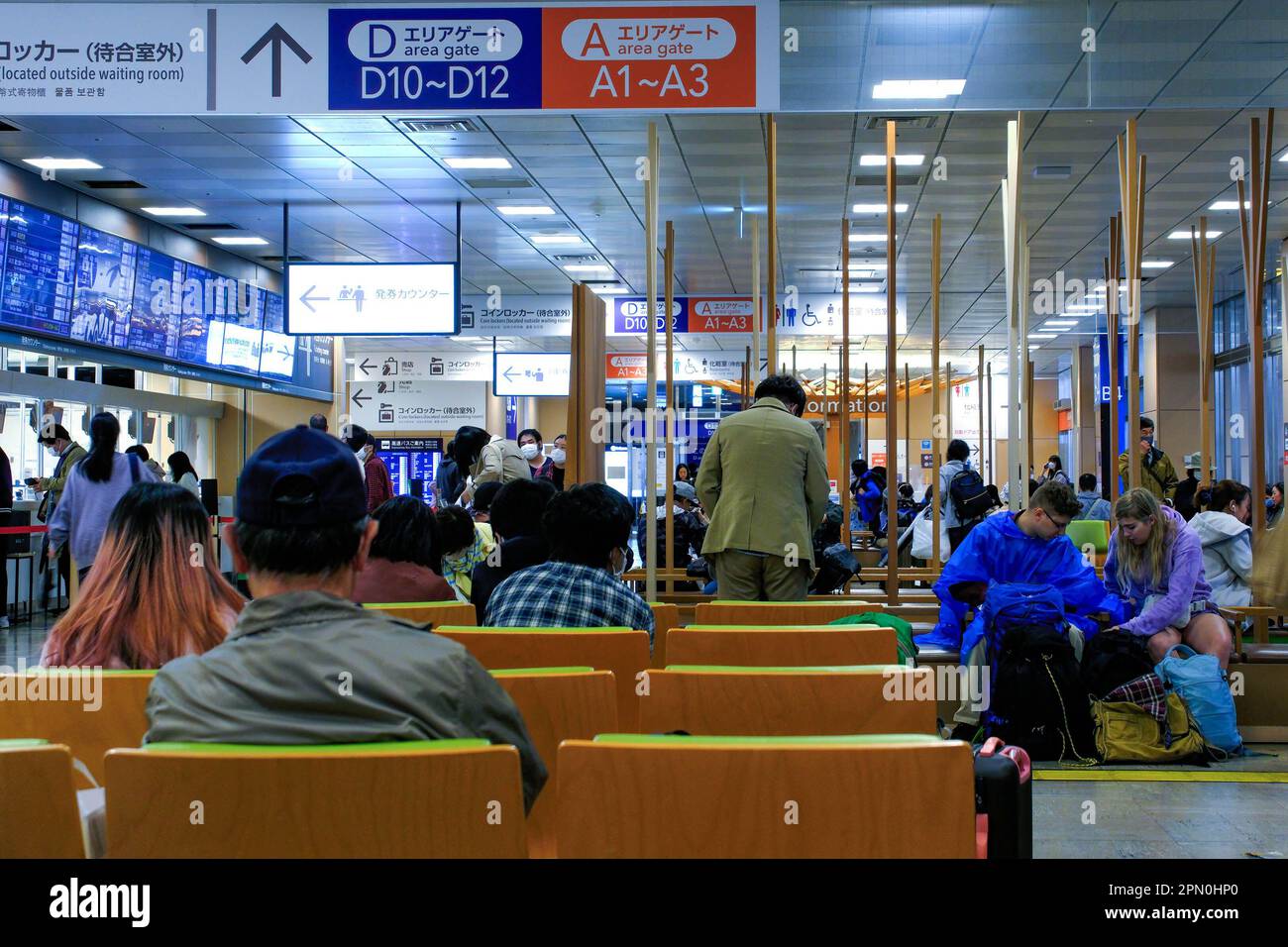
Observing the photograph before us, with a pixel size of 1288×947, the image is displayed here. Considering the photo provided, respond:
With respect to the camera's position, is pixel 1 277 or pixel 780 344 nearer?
pixel 1 277

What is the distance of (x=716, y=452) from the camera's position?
5.14 metres

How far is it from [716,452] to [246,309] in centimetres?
958

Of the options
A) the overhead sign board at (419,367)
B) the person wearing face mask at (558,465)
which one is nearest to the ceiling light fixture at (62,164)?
the person wearing face mask at (558,465)

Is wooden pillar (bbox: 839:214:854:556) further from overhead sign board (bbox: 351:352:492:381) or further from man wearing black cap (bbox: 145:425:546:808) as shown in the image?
overhead sign board (bbox: 351:352:492:381)

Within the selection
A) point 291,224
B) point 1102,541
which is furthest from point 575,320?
point 291,224

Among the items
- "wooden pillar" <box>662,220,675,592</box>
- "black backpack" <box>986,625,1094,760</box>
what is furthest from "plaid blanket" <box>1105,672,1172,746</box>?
"wooden pillar" <box>662,220,675,592</box>

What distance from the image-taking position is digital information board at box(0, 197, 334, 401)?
9329 millimetres

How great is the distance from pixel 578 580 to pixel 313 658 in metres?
1.67

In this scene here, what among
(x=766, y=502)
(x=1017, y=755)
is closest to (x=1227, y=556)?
(x=766, y=502)

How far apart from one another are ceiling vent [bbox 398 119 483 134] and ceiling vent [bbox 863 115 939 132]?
296 centimetres

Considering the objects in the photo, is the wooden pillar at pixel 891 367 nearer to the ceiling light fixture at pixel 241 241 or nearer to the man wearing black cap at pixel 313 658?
the man wearing black cap at pixel 313 658

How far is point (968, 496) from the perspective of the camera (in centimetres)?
858
